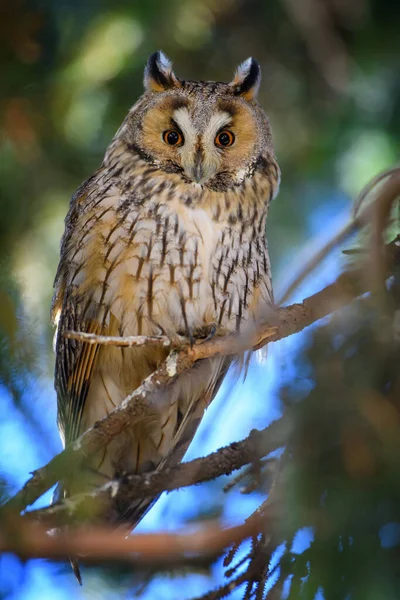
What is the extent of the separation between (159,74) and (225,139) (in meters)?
0.30

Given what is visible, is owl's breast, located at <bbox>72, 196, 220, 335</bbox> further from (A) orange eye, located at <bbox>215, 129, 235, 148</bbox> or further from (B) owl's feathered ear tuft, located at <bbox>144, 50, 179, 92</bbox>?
(B) owl's feathered ear tuft, located at <bbox>144, 50, 179, 92</bbox>

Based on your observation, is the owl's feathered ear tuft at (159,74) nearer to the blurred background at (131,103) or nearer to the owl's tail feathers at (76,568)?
the blurred background at (131,103)

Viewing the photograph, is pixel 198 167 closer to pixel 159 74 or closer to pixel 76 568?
pixel 159 74

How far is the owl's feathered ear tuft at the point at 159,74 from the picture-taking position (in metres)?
2.44

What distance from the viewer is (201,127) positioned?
244 centimetres

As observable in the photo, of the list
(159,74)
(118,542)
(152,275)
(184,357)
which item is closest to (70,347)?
(152,275)

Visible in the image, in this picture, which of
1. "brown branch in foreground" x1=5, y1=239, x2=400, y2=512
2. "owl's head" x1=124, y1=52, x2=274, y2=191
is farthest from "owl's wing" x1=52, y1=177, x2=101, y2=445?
"brown branch in foreground" x1=5, y1=239, x2=400, y2=512

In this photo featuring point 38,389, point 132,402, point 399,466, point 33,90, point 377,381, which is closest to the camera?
point 399,466

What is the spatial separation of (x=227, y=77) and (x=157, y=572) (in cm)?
216

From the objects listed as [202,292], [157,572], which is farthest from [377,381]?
[202,292]

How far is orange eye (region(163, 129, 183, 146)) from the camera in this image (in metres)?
2.50

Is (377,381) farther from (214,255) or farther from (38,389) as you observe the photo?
(214,255)

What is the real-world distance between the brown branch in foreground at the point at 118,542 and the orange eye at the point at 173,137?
5.29ft

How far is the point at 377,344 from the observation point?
114cm
